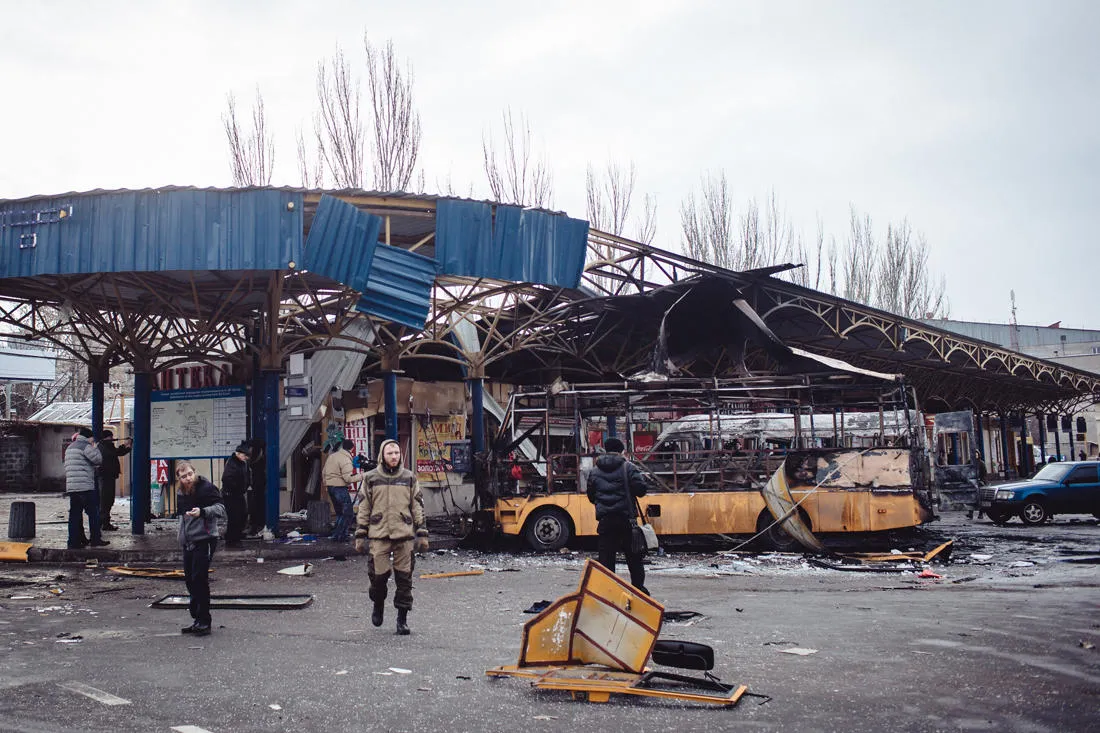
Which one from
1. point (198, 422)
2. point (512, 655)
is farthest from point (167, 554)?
point (512, 655)

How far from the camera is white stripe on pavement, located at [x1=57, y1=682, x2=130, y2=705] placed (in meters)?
6.27

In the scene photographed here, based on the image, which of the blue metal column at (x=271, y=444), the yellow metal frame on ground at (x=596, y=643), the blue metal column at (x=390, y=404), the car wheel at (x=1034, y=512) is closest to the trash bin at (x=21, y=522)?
the blue metal column at (x=271, y=444)

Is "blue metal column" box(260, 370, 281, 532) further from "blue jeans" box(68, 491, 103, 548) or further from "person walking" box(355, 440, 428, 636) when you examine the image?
"person walking" box(355, 440, 428, 636)

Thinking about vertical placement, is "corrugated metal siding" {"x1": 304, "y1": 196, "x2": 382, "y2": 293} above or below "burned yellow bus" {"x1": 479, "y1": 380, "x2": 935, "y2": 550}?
above

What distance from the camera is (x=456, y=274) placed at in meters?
16.8

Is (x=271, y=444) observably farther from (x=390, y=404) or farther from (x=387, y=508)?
(x=387, y=508)

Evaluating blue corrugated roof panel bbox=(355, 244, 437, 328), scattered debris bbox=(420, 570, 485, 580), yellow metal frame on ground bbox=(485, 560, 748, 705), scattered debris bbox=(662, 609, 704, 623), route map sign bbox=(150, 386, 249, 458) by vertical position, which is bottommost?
scattered debris bbox=(420, 570, 485, 580)

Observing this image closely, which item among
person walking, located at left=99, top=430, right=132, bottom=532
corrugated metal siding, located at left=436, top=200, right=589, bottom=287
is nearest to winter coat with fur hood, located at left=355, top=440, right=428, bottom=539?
corrugated metal siding, located at left=436, top=200, right=589, bottom=287

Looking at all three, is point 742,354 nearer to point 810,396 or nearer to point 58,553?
point 810,396

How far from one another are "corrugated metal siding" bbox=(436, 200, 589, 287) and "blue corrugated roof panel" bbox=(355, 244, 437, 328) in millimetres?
411

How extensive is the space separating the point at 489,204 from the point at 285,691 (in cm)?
1169

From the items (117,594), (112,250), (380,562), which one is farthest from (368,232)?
(380,562)

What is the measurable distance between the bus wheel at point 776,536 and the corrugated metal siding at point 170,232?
8.67 meters

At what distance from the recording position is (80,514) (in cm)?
1634
